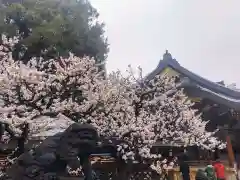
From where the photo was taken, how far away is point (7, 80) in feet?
27.4

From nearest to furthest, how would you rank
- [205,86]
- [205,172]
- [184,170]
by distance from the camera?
[205,172] → [184,170] → [205,86]

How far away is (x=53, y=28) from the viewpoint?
19.5 metres

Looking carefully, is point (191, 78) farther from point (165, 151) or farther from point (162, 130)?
point (162, 130)

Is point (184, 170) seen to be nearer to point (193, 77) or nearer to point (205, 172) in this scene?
point (205, 172)

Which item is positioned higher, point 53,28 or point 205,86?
point 53,28

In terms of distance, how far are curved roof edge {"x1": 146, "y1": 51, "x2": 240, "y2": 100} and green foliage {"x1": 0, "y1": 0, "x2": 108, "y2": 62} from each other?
176 inches

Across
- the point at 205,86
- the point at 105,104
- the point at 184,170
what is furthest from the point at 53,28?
the point at 184,170

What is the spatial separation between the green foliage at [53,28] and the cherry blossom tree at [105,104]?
26.0ft

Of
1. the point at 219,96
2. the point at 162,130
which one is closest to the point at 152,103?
the point at 162,130

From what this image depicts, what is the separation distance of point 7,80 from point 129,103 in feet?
12.4

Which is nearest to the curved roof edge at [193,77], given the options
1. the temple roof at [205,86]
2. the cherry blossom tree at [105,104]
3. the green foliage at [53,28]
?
the temple roof at [205,86]

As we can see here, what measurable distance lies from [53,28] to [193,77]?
27.1 feet

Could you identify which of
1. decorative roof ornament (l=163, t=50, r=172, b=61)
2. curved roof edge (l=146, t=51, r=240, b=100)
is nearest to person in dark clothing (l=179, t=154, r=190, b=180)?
curved roof edge (l=146, t=51, r=240, b=100)

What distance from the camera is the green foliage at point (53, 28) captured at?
1927cm
